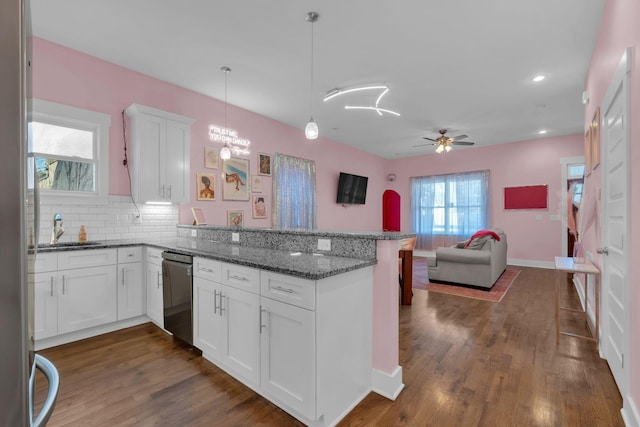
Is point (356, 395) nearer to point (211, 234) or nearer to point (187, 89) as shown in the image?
point (211, 234)

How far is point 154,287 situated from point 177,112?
2.36 m

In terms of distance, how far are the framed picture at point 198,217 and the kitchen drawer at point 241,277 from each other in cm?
215

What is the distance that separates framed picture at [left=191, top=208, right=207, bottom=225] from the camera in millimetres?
4047

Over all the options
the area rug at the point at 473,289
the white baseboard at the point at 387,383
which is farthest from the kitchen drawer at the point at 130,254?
the area rug at the point at 473,289

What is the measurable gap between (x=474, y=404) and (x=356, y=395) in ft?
2.45

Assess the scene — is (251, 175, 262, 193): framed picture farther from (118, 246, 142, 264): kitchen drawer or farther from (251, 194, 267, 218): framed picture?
(118, 246, 142, 264): kitchen drawer

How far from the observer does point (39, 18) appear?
264 cm

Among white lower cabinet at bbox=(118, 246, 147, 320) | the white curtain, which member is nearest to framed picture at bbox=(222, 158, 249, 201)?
the white curtain

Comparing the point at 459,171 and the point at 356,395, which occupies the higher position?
the point at 459,171

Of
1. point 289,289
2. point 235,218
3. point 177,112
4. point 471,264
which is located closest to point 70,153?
point 177,112

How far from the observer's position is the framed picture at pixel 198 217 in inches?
159

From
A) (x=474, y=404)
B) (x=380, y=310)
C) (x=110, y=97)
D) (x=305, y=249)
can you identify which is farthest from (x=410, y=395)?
(x=110, y=97)

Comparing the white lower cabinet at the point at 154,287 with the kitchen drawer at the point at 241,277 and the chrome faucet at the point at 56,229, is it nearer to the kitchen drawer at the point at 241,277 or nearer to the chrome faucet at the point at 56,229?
the chrome faucet at the point at 56,229

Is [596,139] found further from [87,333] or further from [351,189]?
[87,333]
